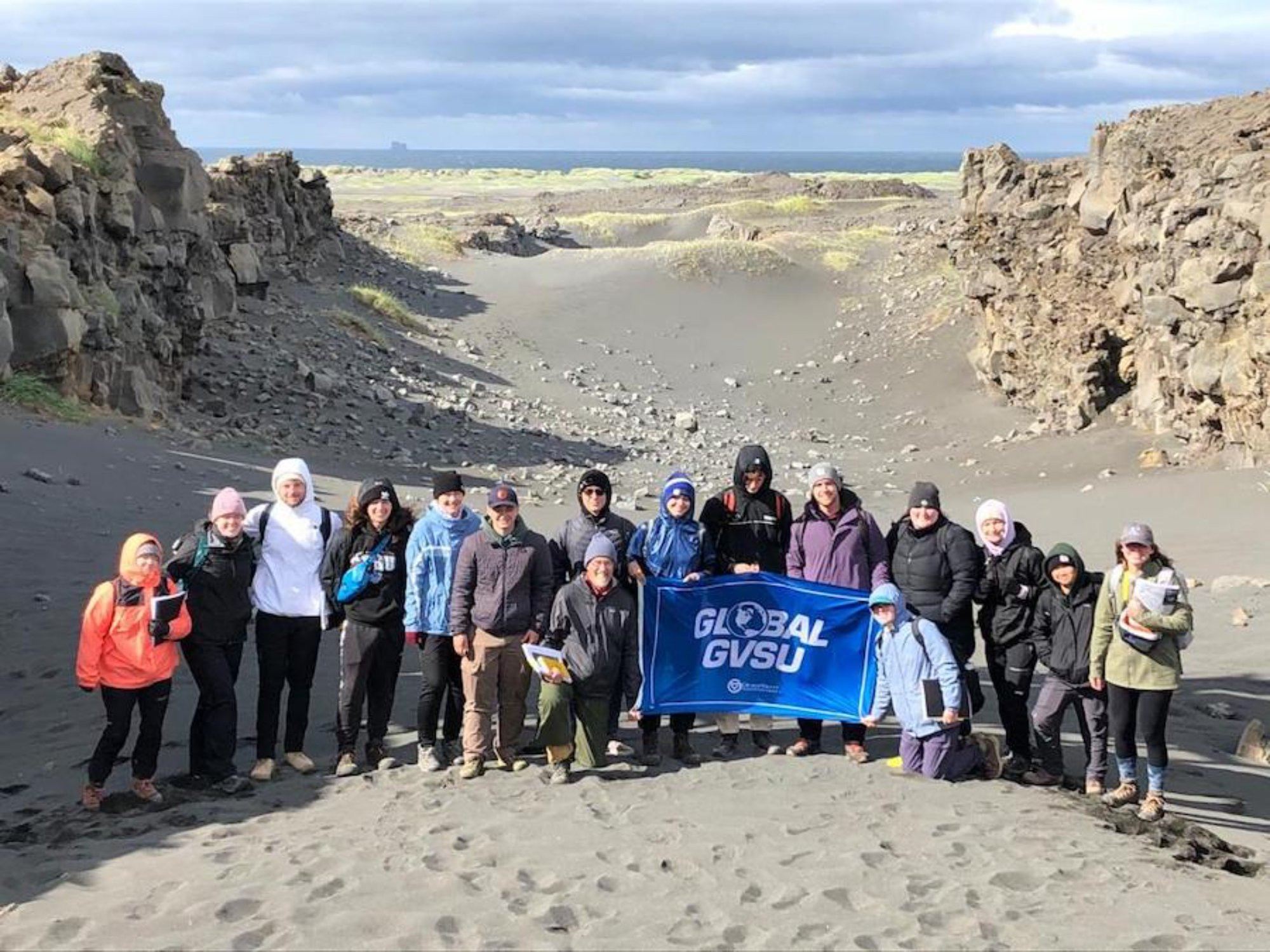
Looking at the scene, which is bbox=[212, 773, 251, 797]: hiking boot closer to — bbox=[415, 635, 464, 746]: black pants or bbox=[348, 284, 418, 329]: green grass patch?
bbox=[415, 635, 464, 746]: black pants

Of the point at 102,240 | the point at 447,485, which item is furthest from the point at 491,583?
the point at 102,240

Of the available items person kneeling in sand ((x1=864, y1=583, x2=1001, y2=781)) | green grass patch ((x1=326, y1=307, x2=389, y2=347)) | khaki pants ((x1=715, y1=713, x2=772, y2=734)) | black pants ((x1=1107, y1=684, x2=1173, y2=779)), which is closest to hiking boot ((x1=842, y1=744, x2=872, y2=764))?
person kneeling in sand ((x1=864, y1=583, x2=1001, y2=781))

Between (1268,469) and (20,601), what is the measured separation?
15395mm

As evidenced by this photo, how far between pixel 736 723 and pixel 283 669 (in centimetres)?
279

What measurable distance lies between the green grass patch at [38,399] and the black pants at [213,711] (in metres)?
11.7

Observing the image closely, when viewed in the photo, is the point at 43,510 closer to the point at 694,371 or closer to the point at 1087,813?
the point at 1087,813

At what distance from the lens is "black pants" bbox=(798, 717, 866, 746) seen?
7.77 metres

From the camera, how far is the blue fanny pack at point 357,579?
22.9 ft

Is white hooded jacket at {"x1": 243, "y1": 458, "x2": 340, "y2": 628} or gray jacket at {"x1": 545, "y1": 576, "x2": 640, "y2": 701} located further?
gray jacket at {"x1": 545, "y1": 576, "x2": 640, "y2": 701}

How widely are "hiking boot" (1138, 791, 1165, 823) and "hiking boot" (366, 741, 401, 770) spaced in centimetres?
415

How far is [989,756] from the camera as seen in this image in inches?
290

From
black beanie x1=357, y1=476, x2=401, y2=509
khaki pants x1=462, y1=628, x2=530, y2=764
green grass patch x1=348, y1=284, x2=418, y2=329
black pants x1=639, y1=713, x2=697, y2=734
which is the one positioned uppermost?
green grass patch x1=348, y1=284, x2=418, y2=329

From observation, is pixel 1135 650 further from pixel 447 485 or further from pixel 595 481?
pixel 447 485

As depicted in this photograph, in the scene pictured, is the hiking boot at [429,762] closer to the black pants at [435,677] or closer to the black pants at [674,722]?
the black pants at [435,677]
